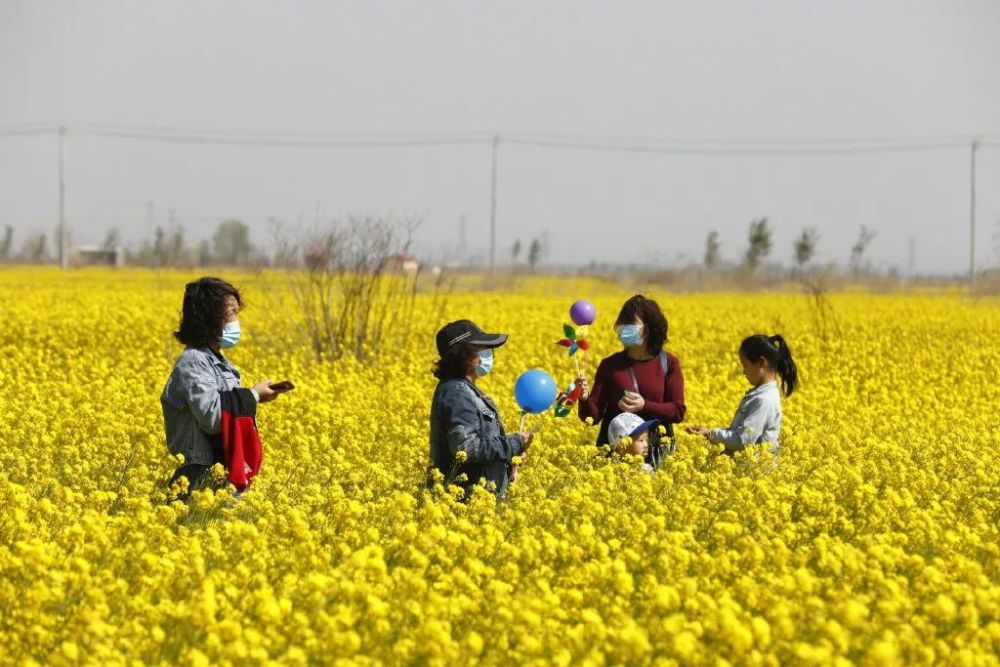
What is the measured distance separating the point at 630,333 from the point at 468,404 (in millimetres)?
1428

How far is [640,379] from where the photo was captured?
7.96m

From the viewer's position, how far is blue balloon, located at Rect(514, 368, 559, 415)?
677cm

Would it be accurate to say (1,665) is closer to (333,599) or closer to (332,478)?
(333,599)

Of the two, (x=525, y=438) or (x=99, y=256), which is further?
(x=99, y=256)

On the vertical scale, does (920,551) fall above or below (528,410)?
below

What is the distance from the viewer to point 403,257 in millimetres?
14555

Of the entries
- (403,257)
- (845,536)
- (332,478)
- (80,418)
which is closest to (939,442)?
(845,536)

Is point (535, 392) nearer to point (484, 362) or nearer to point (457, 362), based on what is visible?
point (484, 362)

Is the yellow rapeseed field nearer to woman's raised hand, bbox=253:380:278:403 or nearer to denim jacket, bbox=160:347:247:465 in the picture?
Result: denim jacket, bbox=160:347:247:465

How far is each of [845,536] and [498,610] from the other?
8.38ft

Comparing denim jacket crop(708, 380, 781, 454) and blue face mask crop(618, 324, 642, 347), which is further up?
blue face mask crop(618, 324, 642, 347)

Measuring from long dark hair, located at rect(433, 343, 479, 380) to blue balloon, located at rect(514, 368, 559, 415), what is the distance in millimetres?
333

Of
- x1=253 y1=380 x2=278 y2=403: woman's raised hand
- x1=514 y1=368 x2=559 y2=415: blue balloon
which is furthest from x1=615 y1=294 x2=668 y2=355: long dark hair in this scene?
x1=253 y1=380 x2=278 y2=403: woman's raised hand

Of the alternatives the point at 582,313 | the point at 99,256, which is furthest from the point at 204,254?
the point at 582,313
